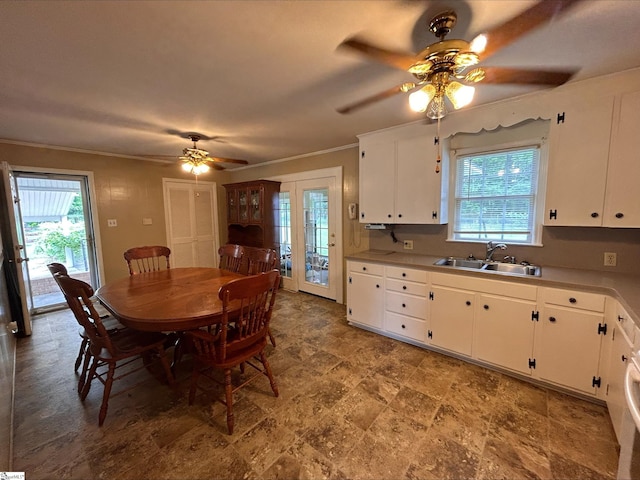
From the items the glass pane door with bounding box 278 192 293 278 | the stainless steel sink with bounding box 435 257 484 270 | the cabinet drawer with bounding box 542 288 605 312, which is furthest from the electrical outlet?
the glass pane door with bounding box 278 192 293 278

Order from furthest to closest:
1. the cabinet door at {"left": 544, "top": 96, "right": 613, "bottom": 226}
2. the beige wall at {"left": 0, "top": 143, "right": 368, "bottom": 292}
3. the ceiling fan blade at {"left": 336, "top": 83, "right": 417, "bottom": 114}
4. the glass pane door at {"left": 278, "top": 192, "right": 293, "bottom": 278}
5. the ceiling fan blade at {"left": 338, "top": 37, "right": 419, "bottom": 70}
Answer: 1. the glass pane door at {"left": 278, "top": 192, "right": 293, "bottom": 278}
2. the beige wall at {"left": 0, "top": 143, "right": 368, "bottom": 292}
3. the cabinet door at {"left": 544, "top": 96, "right": 613, "bottom": 226}
4. the ceiling fan blade at {"left": 336, "top": 83, "right": 417, "bottom": 114}
5. the ceiling fan blade at {"left": 338, "top": 37, "right": 419, "bottom": 70}

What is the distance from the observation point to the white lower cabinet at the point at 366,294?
2.97 m

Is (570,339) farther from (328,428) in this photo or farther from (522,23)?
(522,23)

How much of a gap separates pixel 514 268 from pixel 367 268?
4.60 feet

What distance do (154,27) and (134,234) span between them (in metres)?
3.83

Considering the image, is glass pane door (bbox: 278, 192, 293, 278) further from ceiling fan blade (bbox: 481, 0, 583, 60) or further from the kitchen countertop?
ceiling fan blade (bbox: 481, 0, 583, 60)

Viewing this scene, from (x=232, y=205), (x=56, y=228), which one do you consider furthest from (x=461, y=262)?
(x=56, y=228)

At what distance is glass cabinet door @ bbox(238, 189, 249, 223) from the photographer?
15.7 feet

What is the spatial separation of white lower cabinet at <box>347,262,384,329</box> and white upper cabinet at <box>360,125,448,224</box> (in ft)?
2.00

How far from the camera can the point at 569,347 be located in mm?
1947

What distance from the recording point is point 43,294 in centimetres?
426

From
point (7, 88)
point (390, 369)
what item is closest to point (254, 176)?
point (7, 88)

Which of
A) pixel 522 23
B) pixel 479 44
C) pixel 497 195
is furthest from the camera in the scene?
pixel 497 195

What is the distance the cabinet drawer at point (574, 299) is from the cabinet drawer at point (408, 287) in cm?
92
